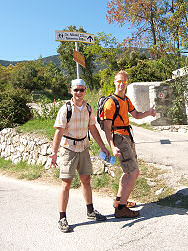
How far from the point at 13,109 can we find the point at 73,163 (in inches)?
297

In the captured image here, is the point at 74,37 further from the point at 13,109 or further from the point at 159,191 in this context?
the point at 13,109

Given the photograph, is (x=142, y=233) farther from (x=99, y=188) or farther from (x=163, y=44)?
(x=163, y=44)

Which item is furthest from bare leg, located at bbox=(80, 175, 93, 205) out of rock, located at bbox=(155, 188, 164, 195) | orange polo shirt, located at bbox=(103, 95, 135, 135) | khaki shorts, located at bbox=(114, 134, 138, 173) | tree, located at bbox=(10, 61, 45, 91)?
tree, located at bbox=(10, 61, 45, 91)

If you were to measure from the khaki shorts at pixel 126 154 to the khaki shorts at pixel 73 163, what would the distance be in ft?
1.43

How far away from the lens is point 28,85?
28.1 m

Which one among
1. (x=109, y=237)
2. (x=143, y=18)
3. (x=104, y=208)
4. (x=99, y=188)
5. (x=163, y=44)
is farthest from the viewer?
(x=143, y=18)

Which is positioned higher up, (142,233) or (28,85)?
(28,85)

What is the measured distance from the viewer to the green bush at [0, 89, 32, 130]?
9.96 m

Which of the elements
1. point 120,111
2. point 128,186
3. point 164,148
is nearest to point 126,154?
point 128,186

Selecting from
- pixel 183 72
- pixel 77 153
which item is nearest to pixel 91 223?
pixel 77 153

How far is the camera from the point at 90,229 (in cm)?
313

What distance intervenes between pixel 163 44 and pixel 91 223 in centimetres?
1237

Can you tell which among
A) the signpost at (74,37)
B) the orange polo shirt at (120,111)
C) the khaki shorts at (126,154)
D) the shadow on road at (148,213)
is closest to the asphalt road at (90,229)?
the shadow on road at (148,213)

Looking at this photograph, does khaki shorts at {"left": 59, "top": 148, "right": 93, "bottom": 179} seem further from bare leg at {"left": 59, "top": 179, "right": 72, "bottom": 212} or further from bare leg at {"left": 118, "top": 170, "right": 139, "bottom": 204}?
bare leg at {"left": 118, "top": 170, "right": 139, "bottom": 204}
